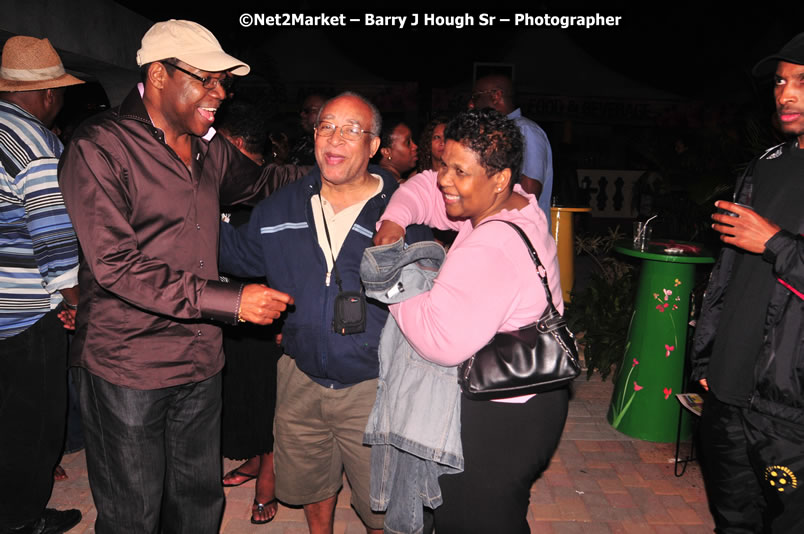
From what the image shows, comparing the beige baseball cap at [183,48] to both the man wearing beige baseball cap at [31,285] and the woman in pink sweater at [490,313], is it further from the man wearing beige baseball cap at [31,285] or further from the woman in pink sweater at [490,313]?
the woman in pink sweater at [490,313]

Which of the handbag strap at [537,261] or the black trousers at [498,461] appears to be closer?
the handbag strap at [537,261]

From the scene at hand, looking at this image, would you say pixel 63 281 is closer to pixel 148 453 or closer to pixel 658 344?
pixel 148 453

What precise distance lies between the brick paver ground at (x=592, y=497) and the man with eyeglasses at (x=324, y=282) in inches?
36.6

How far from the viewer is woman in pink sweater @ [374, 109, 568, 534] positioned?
200 cm

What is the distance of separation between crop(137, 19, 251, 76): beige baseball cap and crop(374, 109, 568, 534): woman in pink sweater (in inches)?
39.5

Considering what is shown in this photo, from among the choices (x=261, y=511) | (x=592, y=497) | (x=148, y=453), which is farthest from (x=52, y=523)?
(x=592, y=497)

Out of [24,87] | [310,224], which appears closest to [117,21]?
[24,87]

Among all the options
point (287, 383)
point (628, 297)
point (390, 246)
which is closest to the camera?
point (390, 246)

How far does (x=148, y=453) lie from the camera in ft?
7.91

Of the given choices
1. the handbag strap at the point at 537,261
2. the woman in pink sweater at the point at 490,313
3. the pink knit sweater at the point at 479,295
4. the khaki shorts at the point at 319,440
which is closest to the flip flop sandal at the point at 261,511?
the khaki shorts at the point at 319,440

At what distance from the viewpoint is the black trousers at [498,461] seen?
7.16 ft

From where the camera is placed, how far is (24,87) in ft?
10.5

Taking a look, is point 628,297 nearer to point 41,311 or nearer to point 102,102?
point 41,311

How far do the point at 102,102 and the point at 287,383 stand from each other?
16.7 m
